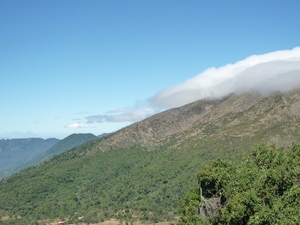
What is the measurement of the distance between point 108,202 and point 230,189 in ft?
426

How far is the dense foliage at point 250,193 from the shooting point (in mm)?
35125

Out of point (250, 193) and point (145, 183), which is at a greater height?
point (250, 193)

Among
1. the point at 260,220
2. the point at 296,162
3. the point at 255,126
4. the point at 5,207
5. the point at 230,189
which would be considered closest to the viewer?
the point at 260,220

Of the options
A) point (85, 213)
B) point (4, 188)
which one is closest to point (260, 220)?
point (85, 213)

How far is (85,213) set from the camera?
153 m

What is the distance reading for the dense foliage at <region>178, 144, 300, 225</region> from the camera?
115ft

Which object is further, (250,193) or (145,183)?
(145,183)

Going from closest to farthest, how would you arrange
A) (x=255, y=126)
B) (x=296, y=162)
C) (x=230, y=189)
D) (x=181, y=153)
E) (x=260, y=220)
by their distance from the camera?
(x=260, y=220) < (x=230, y=189) < (x=296, y=162) < (x=255, y=126) < (x=181, y=153)

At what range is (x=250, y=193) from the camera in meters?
37.2

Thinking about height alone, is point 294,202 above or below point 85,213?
above

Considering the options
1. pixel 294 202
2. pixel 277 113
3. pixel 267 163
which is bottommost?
pixel 294 202

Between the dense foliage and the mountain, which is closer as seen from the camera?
the dense foliage

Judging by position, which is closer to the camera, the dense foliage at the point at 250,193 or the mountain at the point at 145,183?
the dense foliage at the point at 250,193

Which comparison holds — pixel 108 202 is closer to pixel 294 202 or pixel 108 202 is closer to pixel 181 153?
pixel 181 153
